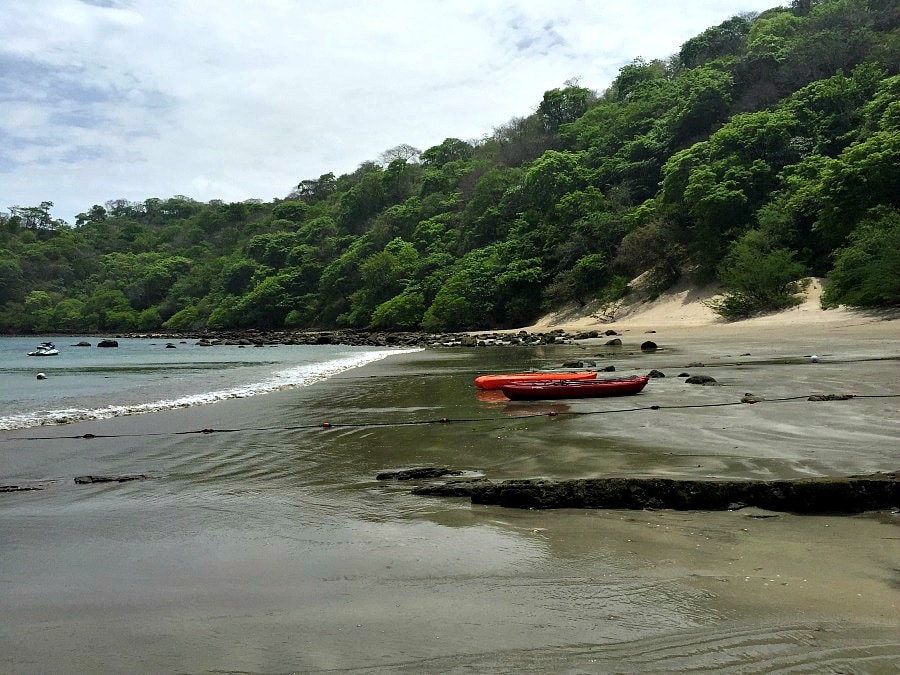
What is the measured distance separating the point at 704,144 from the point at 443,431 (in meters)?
42.5

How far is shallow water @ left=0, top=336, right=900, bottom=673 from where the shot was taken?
347 cm

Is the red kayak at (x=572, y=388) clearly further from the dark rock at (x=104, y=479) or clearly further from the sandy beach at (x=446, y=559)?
the dark rock at (x=104, y=479)

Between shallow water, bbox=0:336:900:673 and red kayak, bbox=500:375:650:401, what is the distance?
3657mm

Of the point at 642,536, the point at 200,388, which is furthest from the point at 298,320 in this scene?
the point at 642,536

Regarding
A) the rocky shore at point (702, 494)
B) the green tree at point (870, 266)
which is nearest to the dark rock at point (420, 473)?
the rocky shore at point (702, 494)

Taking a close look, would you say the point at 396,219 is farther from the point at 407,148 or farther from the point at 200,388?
the point at 200,388

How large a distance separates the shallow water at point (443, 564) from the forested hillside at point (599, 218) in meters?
26.6

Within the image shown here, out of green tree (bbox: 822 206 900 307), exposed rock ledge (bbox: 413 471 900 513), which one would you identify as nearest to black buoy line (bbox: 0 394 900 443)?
exposed rock ledge (bbox: 413 471 900 513)

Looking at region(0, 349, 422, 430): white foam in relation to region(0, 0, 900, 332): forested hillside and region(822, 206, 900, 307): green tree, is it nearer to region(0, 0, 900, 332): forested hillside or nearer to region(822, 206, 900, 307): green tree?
region(822, 206, 900, 307): green tree

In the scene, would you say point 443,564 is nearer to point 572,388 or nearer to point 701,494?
point 701,494

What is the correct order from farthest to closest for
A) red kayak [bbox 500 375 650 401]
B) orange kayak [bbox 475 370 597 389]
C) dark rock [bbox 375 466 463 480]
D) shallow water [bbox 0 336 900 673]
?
orange kayak [bbox 475 370 597 389]
red kayak [bbox 500 375 650 401]
dark rock [bbox 375 466 463 480]
shallow water [bbox 0 336 900 673]

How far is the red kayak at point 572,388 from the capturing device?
1384cm

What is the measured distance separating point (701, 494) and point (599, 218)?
50598 millimetres

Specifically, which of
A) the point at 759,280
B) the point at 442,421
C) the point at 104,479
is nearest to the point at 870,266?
the point at 759,280
